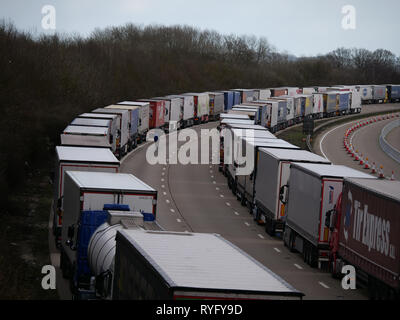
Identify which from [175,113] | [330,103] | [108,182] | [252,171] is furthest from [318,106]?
[108,182]

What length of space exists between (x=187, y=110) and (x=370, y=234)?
200 ft

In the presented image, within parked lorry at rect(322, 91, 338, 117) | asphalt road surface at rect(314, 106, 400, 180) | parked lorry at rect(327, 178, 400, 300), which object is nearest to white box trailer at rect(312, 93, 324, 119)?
parked lorry at rect(322, 91, 338, 117)

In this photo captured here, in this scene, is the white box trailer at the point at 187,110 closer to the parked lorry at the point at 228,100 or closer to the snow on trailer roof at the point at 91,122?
the parked lorry at the point at 228,100

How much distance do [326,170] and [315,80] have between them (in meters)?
170

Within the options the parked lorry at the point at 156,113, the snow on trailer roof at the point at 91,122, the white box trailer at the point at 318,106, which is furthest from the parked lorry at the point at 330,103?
the snow on trailer roof at the point at 91,122

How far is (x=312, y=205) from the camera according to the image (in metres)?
25.9

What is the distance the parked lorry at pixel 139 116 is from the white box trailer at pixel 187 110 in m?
10.9

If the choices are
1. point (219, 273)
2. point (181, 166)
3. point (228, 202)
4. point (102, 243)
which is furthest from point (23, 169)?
point (219, 273)

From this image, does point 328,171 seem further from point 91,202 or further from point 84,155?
point 91,202

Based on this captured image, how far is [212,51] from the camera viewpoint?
184 metres

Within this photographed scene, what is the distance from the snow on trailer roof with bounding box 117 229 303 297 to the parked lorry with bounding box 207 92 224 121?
76805mm

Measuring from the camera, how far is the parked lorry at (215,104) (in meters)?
91.1

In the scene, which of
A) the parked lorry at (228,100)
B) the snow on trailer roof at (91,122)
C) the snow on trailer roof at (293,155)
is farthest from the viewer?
the parked lorry at (228,100)
